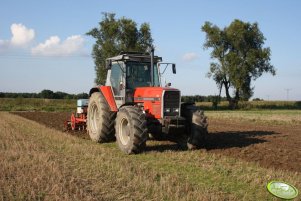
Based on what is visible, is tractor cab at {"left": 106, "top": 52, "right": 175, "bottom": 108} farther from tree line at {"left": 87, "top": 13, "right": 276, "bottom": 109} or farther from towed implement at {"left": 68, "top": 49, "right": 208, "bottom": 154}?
tree line at {"left": 87, "top": 13, "right": 276, "bottom": 109}

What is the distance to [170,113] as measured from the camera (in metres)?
11.3

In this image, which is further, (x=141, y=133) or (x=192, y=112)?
(x=192, y=112)

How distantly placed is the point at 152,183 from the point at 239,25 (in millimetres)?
50680

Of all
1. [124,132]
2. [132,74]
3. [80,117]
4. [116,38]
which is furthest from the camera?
[116,38]

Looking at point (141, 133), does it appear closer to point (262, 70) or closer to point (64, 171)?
point (64, 171)

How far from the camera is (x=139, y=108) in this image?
11250mm

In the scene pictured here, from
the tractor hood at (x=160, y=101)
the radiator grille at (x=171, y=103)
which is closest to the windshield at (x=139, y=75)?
the tractor hood at (x=160, y=101)

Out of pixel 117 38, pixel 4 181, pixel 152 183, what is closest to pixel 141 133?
pixel 152 183

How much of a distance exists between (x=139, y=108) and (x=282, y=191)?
5760mm

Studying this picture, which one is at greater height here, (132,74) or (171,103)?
(132,74)

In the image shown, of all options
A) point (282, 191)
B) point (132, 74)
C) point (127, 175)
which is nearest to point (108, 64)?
point (132, 74)

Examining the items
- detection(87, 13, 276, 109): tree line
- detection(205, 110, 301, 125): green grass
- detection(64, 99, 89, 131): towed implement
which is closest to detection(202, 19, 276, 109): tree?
detection(87, 13, 276, 109): tree line

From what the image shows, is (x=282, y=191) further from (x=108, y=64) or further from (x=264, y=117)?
(x=264, y=117)

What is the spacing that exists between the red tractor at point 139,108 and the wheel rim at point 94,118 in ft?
1.59
